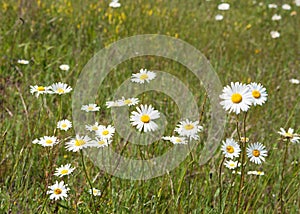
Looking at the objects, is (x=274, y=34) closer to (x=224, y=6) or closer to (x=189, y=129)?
(x=224, y=6)

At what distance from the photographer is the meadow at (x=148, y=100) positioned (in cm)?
165

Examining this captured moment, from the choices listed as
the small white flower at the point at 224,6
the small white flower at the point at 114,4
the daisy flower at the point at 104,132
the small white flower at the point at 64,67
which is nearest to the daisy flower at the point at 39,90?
the daisy flower at the point at 104,132

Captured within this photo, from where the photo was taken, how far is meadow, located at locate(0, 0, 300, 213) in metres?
1.65

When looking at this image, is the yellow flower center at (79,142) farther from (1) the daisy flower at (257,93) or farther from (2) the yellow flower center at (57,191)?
(1) the daisy flower at (257,93)

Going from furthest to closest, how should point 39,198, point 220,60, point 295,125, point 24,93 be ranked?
1. point 220,60
2. point 295,125
3. point 24,93
4. point 39,198

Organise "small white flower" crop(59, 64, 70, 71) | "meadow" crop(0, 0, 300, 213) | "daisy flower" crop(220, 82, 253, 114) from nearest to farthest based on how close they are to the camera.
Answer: "daisy flower" crop(220, 82, 253, 114) → "meadow" crop(0, 0, 300, 213) → "small white flower" crop(59, 64, 70, 71)

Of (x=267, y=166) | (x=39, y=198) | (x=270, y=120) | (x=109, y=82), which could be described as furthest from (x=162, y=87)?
(x=39, y=198)

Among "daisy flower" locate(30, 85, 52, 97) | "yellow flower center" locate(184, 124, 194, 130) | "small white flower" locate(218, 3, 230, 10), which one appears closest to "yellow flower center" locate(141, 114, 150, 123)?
"yellow flower center" locate(184, 124, 194, 130)

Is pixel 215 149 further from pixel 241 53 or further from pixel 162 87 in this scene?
pixel 241 53

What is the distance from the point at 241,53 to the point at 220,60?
33 centimetres

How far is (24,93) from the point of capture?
2504mm

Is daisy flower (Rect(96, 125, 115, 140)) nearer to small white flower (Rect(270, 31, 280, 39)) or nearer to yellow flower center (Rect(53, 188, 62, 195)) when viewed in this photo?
yellow flower center (Rect(53, 188, 62, 195))

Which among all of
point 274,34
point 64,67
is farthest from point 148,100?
point 274,34

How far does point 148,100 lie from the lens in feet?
8.72
